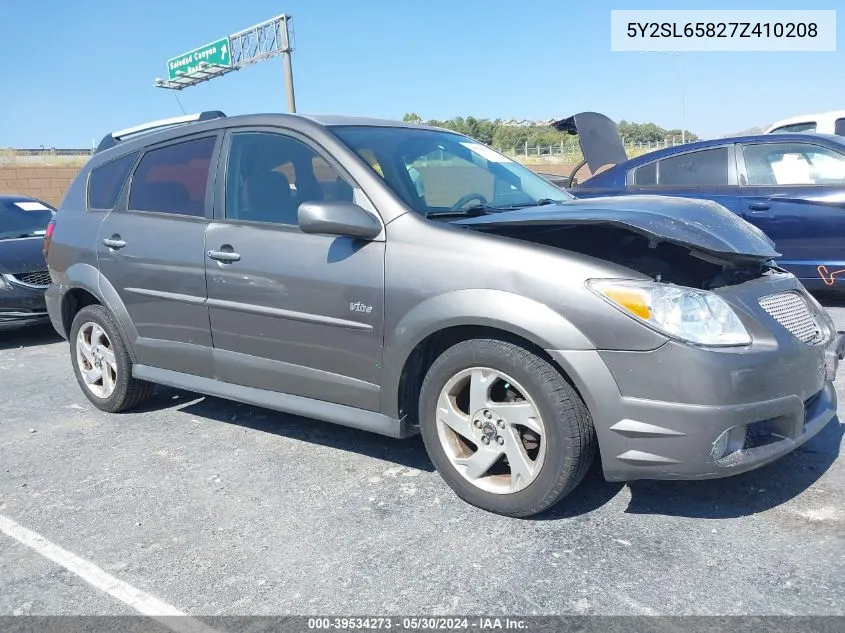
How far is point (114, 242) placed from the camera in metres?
4.38

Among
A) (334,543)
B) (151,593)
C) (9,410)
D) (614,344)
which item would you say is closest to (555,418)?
(614,344)

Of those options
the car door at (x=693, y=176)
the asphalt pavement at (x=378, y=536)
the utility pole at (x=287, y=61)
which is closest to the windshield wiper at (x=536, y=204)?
the asphalt pavement at (x=378, y=536)

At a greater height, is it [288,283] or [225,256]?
[225,256]

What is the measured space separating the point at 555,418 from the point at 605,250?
2.25ft

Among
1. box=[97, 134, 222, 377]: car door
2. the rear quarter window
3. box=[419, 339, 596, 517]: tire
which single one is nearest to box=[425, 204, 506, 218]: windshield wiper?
box=[419, 339, 596, 517]: tire

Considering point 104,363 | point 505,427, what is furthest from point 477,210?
point 104,363

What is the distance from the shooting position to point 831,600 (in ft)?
7.70

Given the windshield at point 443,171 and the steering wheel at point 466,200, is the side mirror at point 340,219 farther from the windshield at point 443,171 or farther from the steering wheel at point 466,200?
the steering wheel at point 466,200

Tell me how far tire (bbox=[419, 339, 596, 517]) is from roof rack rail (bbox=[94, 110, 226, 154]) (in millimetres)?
2344

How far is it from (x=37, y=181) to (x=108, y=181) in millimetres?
18065

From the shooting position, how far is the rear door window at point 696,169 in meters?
6.74

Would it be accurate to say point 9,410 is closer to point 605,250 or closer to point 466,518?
point 466,518

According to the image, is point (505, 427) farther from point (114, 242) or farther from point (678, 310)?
point (114, 242)

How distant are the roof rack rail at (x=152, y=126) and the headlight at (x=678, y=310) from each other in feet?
8.97
